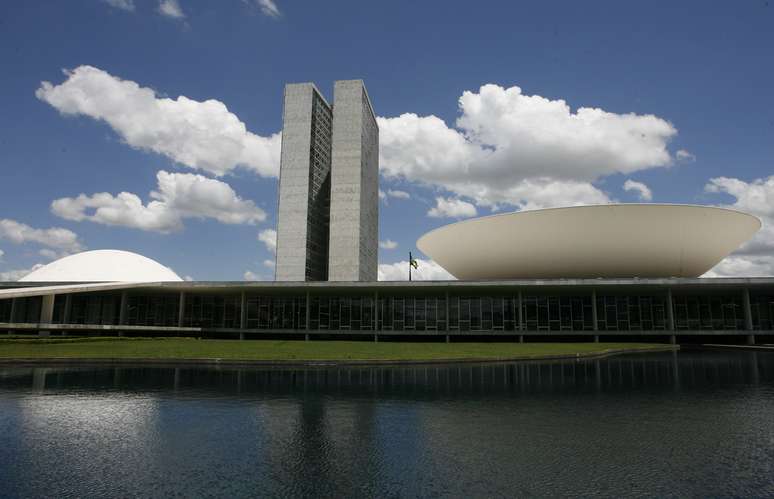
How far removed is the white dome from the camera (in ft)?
197

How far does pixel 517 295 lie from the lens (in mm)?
41781

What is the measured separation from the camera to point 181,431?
28.7ft

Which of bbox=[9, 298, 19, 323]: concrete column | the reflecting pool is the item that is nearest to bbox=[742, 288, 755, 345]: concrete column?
the reflecting pool

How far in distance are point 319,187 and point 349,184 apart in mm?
6563

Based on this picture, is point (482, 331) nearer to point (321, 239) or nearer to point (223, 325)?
point (223, 325)

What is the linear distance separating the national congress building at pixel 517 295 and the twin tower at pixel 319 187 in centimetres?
3186

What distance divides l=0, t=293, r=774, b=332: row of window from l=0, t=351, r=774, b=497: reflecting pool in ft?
86.4

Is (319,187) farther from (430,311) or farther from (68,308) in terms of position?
(430,311)

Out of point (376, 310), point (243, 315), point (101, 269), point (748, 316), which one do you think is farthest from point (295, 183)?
point (748, 316)

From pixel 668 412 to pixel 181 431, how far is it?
30.0 ft

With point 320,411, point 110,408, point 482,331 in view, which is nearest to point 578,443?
point 320,411

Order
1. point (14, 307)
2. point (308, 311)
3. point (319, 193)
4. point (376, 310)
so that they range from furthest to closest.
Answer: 1. point (319, 193)
2. point (14, 307)
3. point (308, 311)
4. point (376, 310)

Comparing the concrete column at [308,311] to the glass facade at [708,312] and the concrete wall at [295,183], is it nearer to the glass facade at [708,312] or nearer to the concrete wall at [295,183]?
the glass facade at [708,312]

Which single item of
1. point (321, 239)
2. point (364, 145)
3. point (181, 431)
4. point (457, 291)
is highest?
point (364, 145)
